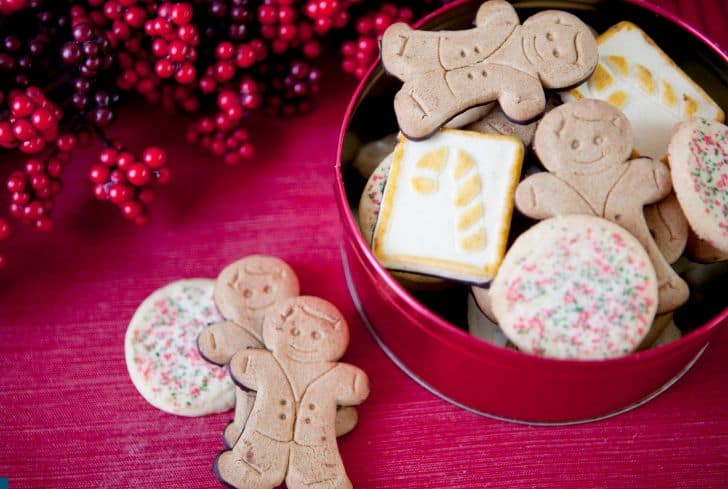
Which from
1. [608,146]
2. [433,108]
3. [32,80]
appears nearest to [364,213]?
[433,108]

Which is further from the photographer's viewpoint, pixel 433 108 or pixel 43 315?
pixel 43 315

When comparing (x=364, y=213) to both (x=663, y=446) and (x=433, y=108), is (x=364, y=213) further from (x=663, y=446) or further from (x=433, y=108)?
(x=663, y=446)

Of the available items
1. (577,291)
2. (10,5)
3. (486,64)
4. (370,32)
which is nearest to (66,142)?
(10,5)

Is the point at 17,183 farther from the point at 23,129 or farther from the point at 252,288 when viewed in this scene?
the point at 252,288

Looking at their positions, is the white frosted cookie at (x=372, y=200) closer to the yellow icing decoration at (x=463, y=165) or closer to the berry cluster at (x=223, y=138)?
the yellow icing decoration at (x=463, y=165)

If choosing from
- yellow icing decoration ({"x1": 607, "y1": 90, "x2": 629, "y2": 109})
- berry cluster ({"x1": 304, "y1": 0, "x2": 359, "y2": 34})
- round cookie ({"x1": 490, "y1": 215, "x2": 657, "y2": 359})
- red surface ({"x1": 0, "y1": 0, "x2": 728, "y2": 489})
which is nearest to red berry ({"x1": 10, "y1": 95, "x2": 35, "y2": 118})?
red surface ({"x1": 0, "y1": 0, "x2": 728, "y2": 489})

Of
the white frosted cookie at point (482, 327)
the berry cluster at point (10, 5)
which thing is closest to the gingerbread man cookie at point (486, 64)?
the white frosted cookie at point (482, 327)
